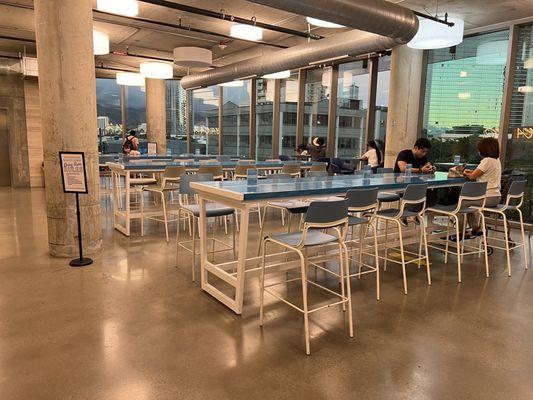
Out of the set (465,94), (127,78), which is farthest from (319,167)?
(127,78)

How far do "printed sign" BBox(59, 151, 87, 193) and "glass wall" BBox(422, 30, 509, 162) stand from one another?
6.80 metres

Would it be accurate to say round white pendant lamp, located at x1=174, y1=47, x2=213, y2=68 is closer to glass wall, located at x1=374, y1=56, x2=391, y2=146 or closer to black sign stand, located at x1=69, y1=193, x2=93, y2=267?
glass wall, located at x1=374, y1=56, x2=391, y2=146

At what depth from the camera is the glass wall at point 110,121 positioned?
14.1 metres

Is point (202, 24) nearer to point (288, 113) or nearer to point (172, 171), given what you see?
point (172, 171)

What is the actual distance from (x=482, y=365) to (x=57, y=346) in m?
2.80

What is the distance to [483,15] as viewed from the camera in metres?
6.26

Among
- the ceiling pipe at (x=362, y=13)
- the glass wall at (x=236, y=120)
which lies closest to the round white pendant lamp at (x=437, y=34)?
the ceiling pipe at (x=362, y=13)

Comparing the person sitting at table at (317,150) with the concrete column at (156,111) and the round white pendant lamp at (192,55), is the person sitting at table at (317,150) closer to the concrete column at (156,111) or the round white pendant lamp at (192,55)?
the round white pendant lamp at (192,55)

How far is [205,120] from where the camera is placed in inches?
583

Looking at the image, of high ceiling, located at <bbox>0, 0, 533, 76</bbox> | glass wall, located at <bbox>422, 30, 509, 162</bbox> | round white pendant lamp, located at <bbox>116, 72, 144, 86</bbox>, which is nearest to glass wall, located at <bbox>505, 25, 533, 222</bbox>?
glass wall, located at <bbox>422, 30, 509, 162</bbox>

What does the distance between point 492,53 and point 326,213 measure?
6.25 metres

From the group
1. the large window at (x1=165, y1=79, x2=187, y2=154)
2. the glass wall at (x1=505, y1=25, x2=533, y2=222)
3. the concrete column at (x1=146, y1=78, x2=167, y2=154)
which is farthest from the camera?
the large window at (x1=165, y1=79, x2=187, y2=154)

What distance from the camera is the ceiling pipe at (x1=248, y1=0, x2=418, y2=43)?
4.06 m

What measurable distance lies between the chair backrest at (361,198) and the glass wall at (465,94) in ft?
16.2
